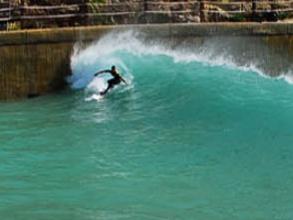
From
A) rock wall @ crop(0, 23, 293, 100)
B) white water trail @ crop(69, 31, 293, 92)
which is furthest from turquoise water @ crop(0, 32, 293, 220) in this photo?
rock wall @ crop(0, 23, 293, 100)

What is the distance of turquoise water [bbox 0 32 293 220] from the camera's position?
9617 millimetres

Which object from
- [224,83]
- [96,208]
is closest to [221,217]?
[96,208]

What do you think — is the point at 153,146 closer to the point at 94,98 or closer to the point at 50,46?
the point at 94,98

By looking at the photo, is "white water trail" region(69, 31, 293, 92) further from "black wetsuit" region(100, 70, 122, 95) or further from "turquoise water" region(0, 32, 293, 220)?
"black wetsuit" region(100, 70, 122, 95)

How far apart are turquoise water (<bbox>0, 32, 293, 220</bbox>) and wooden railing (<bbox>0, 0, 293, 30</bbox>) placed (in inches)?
52.0

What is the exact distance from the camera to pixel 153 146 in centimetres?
1265

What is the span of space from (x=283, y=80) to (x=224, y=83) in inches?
71.4

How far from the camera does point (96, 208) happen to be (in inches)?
373

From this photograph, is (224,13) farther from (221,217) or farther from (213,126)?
(221,217)

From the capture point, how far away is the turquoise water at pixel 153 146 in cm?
962

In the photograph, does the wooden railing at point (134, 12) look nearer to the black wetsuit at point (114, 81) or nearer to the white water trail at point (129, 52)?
the white water trail at point (129, 52)

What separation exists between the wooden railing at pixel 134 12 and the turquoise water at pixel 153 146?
4.33 feet

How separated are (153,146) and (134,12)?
7.82 metres

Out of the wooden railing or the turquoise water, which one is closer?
the turquoise water
